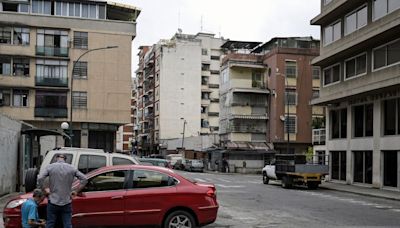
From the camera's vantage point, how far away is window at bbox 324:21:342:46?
38531mm

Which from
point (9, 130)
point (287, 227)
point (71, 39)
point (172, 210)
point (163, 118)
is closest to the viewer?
point (172, 210)

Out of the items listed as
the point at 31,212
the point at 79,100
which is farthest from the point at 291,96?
the point at 31,212

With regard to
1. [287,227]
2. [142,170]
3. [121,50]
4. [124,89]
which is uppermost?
[121,50]

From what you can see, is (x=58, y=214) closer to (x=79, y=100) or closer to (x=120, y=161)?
(x=120, y=161)

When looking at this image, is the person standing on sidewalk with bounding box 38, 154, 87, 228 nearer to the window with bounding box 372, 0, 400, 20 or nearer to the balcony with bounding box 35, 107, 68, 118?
the window with bounding box 372, 0, 400, 20

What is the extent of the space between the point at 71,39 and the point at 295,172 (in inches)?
1392

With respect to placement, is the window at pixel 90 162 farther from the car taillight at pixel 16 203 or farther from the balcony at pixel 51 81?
the balcony at pixel 51 81

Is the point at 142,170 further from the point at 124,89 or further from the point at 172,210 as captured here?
the point at 124,89

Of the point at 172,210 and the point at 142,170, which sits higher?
the point at 142,170

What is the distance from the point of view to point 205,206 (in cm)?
1137

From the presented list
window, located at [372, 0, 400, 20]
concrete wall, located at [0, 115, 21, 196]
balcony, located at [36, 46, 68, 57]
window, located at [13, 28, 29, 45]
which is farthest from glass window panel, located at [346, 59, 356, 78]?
window, located at [13, 28, 29, 45]

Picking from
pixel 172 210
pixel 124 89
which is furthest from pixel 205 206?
pixel 124 89

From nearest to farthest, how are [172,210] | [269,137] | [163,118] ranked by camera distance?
1. [172,210]
2. [269,137]
3. [163,118]

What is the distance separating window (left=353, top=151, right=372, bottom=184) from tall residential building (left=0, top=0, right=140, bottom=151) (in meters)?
29.8
